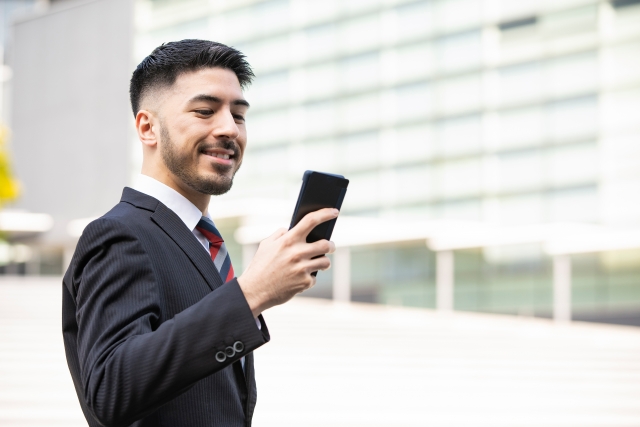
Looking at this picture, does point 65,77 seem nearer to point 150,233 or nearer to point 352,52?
point 352,52

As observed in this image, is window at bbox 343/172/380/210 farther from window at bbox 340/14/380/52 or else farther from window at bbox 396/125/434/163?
window at bbox 340/14/380/52

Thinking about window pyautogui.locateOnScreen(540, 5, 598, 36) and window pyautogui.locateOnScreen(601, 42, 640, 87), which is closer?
window pyautogui.locateOnScreen(601, 42, 640, 87)

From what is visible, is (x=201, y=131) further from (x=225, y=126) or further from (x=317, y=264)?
(x=317, y=264)

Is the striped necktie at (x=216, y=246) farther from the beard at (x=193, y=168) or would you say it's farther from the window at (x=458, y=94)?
the window at (x=458, y=94)

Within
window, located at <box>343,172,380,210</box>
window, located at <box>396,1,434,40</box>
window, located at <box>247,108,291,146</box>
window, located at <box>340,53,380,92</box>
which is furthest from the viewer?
window, located at <box>247,108,291,146</box>

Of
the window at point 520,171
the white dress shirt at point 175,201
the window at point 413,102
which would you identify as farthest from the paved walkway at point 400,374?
the window at point 413,102

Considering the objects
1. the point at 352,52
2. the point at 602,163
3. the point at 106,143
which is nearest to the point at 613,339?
the point at 602,163

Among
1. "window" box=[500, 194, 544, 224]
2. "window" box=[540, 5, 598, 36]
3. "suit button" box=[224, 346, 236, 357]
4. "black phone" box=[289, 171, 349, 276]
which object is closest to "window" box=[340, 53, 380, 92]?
"window" box=[540, 5, 598, 36]

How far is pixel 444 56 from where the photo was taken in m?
29.3

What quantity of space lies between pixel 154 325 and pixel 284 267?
0.30 metres

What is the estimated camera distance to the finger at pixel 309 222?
4.74 ft

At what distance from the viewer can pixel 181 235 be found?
5.56 ft

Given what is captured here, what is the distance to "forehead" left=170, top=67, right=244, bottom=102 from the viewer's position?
1.75 meters

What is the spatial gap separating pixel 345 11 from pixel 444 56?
4.95 meters
